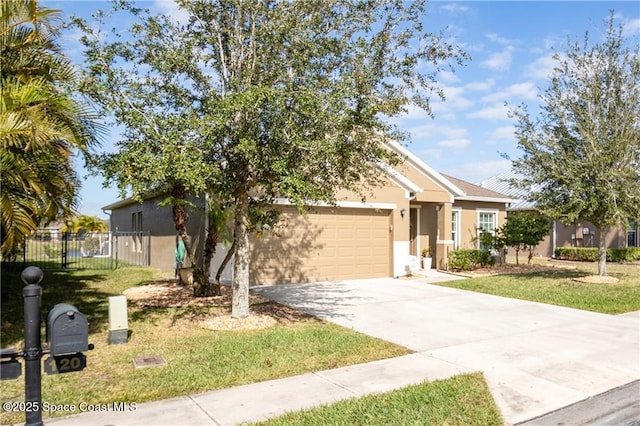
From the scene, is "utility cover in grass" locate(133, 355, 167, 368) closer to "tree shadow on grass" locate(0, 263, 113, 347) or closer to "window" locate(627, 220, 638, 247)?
"tree shadow on grass" locate(0, 263, 113, 347)

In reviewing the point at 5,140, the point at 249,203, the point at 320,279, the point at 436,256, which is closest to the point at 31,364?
the point at 5,140

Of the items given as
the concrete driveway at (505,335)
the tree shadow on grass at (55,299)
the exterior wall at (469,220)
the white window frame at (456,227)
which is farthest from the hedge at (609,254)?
the tree shadow on grass at (55,299)

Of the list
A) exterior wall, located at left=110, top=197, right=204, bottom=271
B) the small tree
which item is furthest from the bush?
exterior wall, located at left=110, top=197, right=204, bottom=271

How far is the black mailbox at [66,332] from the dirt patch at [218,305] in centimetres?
536

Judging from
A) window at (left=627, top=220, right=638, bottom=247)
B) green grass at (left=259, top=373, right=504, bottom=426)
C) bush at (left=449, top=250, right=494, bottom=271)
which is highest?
window at (left=627, top=220, right=638, bottom=247)

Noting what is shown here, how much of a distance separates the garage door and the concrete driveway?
0.95 meters

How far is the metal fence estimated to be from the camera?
21.1 meters

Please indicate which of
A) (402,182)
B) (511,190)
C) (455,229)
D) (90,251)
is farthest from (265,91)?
(90,251)

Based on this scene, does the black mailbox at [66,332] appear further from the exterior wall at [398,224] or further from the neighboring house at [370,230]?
the exterior wall at [398,224]

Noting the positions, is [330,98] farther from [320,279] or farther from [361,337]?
[320,279]

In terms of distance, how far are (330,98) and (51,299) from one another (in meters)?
8.57

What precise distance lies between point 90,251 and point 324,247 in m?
19.3

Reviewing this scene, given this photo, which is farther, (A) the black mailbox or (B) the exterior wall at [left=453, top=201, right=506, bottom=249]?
(B) the exterior wall at [left=453, top=201, right=506, bottom=249]

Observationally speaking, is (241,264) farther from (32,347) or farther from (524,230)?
(524,230)
